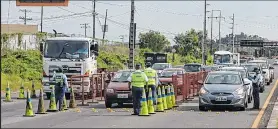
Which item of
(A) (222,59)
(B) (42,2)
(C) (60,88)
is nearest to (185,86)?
(C) (60,88)

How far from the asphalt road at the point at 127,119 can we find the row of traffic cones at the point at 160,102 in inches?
12.6

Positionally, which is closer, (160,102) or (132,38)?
(160,102)

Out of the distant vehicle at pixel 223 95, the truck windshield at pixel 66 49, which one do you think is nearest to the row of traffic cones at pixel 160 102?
the distant vehicle at pixel 223 95

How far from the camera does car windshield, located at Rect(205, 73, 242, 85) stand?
22734 millimetres

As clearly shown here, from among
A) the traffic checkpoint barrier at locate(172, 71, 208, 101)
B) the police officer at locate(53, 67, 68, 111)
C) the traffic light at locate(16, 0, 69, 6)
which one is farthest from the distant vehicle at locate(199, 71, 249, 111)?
the traffic light at locate(16, 0, 69, 6)

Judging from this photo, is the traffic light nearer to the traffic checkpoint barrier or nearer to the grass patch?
the traffic checkpoint barrier

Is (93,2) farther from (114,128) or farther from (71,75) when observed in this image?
(114,128)

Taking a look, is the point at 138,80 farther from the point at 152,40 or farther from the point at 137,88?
the point at 152,40

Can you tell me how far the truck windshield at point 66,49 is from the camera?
27734 mm

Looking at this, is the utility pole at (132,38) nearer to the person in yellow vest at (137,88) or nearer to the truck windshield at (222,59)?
the person in yellow vest at (137,88)

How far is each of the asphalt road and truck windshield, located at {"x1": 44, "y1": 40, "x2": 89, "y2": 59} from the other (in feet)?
21.2

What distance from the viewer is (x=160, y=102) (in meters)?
20.6

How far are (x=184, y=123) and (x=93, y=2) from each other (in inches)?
2174

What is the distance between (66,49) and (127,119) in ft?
35.6
